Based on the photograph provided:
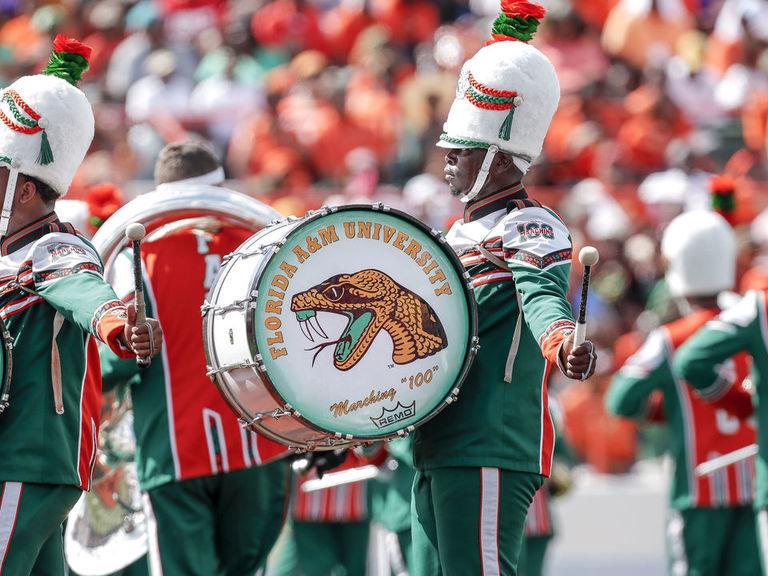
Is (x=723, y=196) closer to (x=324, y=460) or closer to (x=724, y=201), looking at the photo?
(x=724, y=201)

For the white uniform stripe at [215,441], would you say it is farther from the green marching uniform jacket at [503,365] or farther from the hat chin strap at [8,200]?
the hat chin strap at [8,200]

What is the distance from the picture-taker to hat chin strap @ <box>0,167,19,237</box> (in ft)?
14.1

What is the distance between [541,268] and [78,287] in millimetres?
1271

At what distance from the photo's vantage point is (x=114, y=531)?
5594mm

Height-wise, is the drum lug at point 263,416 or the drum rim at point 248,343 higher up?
the drum rim at point 248,343

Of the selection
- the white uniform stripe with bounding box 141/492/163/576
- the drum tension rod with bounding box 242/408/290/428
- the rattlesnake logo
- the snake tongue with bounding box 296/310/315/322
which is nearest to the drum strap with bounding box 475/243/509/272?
the rattlesnake logo

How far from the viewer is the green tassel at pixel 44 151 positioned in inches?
171

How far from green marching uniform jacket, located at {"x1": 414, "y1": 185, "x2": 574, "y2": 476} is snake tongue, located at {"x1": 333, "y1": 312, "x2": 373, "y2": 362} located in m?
0.39

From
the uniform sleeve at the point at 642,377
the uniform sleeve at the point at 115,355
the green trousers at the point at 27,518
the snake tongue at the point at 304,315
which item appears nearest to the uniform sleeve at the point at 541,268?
the snake tongue at the point at 304,315

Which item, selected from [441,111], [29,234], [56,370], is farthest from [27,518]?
[441,111]

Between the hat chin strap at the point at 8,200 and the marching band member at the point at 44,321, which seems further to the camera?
the hat chin strap at the point at 8,200

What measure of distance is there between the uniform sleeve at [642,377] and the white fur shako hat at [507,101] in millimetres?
2383

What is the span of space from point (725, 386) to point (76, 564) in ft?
8.97

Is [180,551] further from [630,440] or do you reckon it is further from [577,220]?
[577,220]
